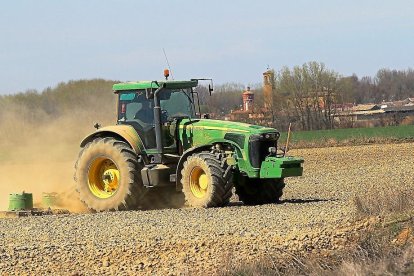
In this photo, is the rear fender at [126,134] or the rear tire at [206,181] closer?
the rear tire at [206,181]

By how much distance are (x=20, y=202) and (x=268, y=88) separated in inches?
2614

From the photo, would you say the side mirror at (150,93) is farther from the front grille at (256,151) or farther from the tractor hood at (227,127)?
the front grille at (256,151)

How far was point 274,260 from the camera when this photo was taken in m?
9.74

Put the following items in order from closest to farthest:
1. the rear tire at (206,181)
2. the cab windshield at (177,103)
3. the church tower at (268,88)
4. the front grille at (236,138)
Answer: the rear tire at (206,181) < the front grille at (236,138) < the cab windshield at (177,103) < the church tower at (268,88)

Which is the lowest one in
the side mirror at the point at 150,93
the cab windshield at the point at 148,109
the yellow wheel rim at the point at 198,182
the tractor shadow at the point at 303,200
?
the tractor shadow at the point at 303,200

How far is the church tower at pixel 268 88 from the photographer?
80.4 meters

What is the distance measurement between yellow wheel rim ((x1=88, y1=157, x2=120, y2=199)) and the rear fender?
0.54 meters

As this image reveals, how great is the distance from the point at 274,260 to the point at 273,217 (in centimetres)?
422

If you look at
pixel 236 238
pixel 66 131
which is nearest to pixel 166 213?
pixel 236 238

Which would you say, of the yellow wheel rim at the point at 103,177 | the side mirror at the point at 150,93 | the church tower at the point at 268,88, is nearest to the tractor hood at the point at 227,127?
the side mirror at the point at 150,93

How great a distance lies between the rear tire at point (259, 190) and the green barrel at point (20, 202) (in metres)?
4.23

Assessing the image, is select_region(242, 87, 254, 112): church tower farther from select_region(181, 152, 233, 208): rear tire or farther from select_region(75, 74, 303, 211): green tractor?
select_region(181, 152, 233, 208): rear tire

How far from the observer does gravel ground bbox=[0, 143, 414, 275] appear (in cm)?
1044

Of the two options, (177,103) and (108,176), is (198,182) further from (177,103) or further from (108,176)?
(108,176)
